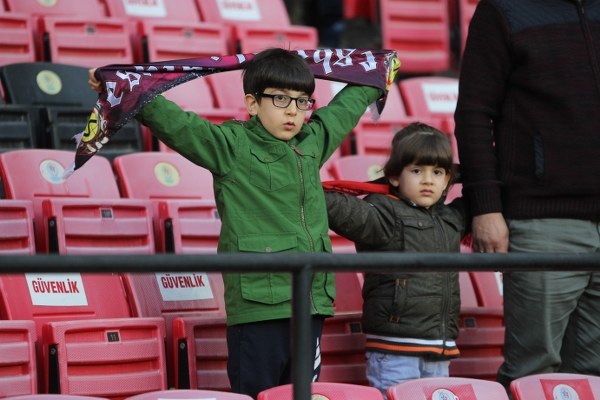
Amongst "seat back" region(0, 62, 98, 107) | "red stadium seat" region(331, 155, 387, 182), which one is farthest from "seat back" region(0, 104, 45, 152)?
"red stadium seat" region(331, 155, 387, 182)

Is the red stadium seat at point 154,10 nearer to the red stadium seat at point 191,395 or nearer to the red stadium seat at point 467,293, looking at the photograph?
the red stadium seat at point 467,293

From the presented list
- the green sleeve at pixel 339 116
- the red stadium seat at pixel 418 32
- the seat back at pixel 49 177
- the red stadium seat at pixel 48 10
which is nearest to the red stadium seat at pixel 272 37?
the red stadium seat at pixel 48 10

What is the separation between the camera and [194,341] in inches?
133

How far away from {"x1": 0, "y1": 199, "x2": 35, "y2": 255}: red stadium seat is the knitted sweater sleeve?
4.54 ft

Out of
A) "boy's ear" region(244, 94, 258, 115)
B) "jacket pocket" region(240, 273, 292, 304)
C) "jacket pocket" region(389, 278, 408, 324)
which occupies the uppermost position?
"boy's ear" region(244, 94, 258, 115)

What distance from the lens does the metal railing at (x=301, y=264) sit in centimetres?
195

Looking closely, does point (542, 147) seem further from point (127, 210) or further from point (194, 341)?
point (127, 210)

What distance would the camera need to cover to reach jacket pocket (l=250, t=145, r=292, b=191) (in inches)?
121

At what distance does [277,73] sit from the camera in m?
3.11

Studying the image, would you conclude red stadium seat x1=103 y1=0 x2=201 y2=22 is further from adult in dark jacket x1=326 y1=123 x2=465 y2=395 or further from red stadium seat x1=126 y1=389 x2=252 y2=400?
red stadium seat x1=126 y1=389 x2=252 y2=400

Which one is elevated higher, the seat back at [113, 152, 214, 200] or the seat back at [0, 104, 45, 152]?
the seat back at [0, 104, 45, 152]

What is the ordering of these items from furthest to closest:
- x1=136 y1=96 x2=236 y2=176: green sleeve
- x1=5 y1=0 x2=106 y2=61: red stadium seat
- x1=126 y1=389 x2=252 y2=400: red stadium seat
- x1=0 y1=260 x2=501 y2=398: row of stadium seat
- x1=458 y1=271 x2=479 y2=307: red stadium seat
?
x1=5 y1=0 x2=106 y2=61: red stadium seat < x1=458 y1=271 x2=479 y2=307: red stadium seat < x1=0 y1=260 x2=501 y2=398: row of stadium seat < x1=136 y1=96 x2=236 y2=176: green sleeve < x1=126 y1=389 x2=252 y2=400: red stadium seat

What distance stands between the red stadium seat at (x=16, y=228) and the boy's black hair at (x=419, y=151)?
1.15 meters

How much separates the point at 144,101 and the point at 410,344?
104cm
